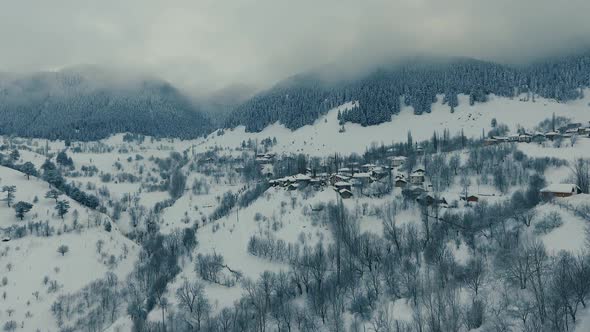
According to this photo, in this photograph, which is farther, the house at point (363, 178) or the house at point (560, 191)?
the house at point (363, 178)

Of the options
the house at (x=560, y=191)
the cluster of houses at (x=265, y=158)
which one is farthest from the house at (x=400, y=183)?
the cluster of houses at (x=265, y=158)

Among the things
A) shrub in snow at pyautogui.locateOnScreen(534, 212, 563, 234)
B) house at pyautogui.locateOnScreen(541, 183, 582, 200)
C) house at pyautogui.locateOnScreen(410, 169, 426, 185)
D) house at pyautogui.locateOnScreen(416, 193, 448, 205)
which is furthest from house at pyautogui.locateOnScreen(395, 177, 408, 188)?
shrub in snow at pyautogui.locateOnScreen(534, 212, 563, 234)

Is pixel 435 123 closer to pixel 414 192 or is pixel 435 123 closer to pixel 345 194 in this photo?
pixel 345 194

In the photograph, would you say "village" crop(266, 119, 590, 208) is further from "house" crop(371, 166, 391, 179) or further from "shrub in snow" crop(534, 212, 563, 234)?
"shrub in snow" crop(534, 212, 563, 234)

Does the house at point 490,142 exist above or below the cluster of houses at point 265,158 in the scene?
above

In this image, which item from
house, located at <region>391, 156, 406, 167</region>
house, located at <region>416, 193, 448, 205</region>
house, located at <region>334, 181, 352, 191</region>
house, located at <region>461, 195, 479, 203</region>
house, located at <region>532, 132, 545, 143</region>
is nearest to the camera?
house, located at <region>416, 193, 448, 205</region>

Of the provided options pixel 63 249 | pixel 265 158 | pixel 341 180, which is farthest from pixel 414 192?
pixel 265 158

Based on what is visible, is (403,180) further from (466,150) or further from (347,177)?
(466,150)

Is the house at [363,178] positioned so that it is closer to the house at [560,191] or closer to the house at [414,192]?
the house at [414,192]

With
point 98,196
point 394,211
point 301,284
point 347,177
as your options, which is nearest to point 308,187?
point 347,177
